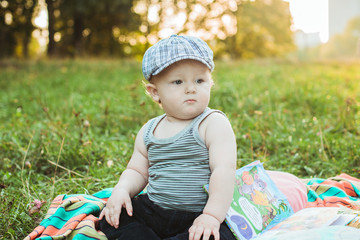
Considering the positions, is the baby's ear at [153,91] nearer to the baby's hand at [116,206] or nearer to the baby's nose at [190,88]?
the baby's nose at [190,88]

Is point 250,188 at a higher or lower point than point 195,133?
lower

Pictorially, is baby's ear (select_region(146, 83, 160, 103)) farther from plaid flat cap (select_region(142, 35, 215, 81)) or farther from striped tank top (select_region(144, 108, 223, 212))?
striped tank top (select_region(144, 108, 223, 212))

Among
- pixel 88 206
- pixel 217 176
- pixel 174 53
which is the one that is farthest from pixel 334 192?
pixel 88 206

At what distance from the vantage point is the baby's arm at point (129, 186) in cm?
177

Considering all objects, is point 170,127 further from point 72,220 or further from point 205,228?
point 72,220

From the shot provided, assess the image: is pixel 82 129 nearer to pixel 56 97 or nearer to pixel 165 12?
pixel 56 97

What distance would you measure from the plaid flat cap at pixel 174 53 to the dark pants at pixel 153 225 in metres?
0.68

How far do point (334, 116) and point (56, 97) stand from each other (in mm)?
4116

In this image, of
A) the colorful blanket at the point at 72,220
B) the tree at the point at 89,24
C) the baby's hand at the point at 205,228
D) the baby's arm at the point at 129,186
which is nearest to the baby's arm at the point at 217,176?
the baby's hand at the point at 205,228

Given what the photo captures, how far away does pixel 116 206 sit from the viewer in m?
1.78

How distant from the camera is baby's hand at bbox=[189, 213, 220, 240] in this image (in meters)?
1.49

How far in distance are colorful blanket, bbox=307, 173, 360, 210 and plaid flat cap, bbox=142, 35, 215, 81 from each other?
1.16 meters

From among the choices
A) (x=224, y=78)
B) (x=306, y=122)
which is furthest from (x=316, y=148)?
(x=224, y=78)

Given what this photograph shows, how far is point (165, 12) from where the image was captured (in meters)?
21.7
